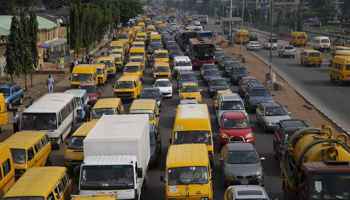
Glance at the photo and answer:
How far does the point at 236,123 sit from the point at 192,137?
3984mm

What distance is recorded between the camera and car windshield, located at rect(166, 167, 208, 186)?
15922mm

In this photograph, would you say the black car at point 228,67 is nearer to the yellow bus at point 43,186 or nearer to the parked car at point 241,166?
the parked car at point 241,166

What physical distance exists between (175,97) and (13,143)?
1955 cm

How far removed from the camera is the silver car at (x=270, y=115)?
26.7 m

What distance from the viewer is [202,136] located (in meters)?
20.7

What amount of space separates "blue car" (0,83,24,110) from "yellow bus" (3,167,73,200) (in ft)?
57.8

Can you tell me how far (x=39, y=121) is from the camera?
78.3 ft

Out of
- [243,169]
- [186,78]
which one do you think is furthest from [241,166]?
[186,78]

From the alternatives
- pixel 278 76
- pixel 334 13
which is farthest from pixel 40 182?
pixel 334 13

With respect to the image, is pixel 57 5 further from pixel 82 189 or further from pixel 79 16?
pixel 82 189

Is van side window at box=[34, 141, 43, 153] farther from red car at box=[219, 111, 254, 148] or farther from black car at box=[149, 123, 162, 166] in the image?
red car at box=[219, 111, 254, 148]

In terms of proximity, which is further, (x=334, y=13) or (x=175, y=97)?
(x=334, y=13)

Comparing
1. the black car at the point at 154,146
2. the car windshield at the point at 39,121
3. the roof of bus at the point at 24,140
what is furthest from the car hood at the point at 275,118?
the roof of bus at the point at 24,140

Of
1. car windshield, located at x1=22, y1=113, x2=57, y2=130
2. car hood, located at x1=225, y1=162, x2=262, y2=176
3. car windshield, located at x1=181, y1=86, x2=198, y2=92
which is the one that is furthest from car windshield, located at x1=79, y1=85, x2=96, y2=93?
car hood, located at x1=225, y1=162, x2=262, y2=176
